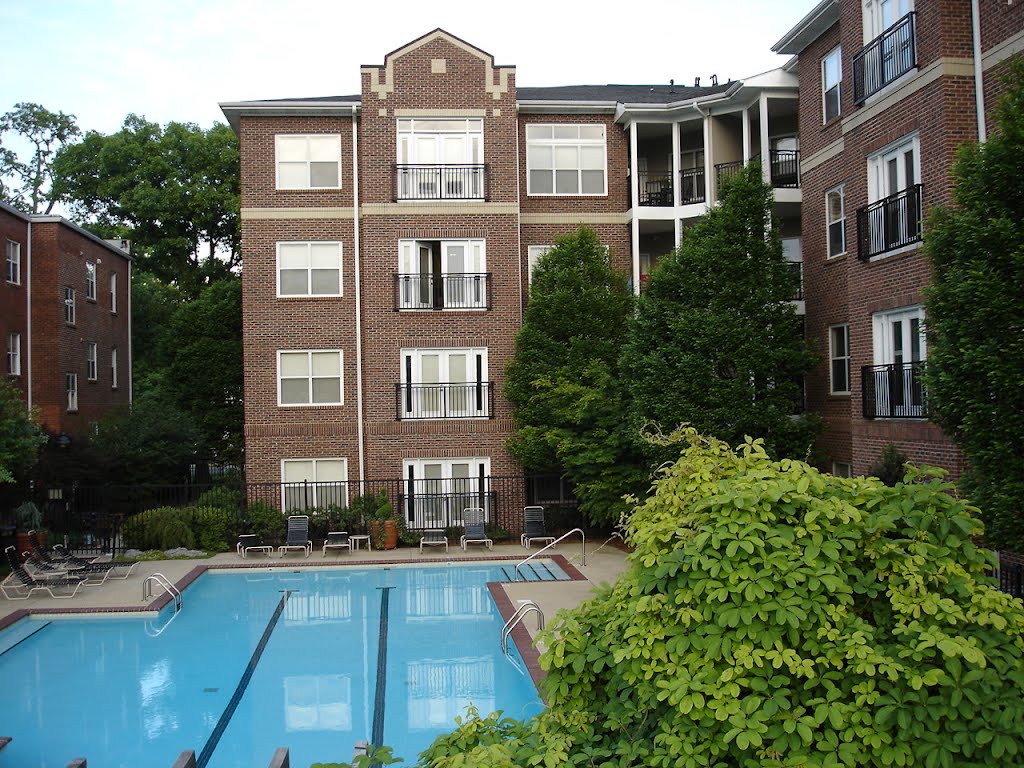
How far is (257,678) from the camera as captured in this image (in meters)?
13.0

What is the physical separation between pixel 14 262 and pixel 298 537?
1413 cm

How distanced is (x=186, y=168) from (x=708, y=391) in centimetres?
3439

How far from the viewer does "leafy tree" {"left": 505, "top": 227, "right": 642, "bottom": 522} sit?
21.7m

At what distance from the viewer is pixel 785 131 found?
24594 mm

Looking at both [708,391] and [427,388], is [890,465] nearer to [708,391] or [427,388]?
[708,391]

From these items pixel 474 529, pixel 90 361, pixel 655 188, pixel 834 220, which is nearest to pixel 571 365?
pixel 474 529

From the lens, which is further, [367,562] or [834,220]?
[367,562]

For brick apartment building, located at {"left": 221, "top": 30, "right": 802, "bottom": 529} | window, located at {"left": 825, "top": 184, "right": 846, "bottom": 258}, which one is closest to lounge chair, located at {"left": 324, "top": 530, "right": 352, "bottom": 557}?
brick apartment building, located at {"left": 221, "top": 30, "right": 802, "bottom": 529}

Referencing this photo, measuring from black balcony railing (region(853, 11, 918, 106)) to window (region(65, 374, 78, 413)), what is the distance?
26.5 meters

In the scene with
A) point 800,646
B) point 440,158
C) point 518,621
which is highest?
point 440,158

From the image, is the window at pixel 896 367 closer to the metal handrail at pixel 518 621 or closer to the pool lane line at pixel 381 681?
the metal handrail at pixel 518 621

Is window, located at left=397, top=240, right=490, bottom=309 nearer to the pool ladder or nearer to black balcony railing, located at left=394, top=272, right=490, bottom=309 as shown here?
black balcony railing, located at left=394, top=272, right=490, bottom=309

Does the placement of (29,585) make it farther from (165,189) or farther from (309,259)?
(165,189)

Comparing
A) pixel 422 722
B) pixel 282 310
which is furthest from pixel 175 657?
pixel 282 310
